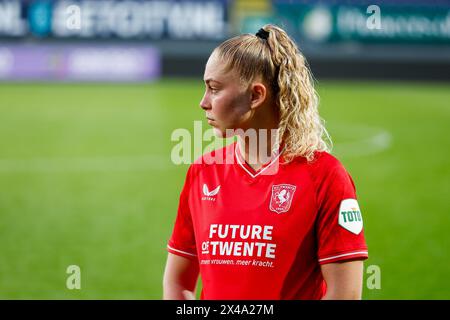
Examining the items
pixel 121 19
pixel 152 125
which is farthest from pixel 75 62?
pixel 152 125

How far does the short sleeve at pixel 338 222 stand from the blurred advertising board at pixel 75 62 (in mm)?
20218

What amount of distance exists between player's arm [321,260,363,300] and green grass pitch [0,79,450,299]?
371cm

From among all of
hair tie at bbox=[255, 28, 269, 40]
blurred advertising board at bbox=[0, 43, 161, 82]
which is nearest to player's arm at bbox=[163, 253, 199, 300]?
hair tie at bbox=[255, 28, 269, 40]

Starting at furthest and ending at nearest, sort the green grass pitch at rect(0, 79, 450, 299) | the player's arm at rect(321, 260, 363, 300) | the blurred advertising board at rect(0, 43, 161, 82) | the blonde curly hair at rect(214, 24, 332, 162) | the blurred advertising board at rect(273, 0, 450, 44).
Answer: the blurred advertising board at rect(273, 0, 450, 44) → the blurred advertising board at rect(0, 43, 161, 82) → the green grass pitch at rect(0, 79, 450, 299) → the blonde curly hair at rect(214, 24, 332, 162) → the player's arm at rect(321, 260, 363, 300)

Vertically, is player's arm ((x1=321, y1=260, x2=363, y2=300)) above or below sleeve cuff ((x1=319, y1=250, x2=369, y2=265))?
below

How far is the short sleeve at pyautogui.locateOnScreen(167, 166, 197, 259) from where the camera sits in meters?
2.97

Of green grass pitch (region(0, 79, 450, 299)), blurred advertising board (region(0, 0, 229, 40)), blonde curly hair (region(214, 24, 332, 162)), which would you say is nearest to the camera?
blonde curly hair (region(214, 24, 332, 162))

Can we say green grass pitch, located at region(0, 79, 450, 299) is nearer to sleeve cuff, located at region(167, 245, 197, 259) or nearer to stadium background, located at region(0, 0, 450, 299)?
stadium background, located at region(0, 0, 450, 299)

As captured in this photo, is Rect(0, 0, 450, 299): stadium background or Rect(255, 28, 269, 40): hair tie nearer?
Rect(255, 28, 269, 40): hair tie

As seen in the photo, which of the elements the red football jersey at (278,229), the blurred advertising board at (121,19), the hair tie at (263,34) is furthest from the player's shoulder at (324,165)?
the blurred advertising board at (121,19)

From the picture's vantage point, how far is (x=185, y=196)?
2.96 m

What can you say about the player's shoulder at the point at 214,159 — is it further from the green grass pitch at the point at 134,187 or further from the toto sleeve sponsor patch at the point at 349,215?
the green grass pitch at the point at 134,187

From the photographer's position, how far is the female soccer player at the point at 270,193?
8.70 feet

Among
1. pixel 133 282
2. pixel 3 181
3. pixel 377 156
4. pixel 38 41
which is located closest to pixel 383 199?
pixel 377 156
